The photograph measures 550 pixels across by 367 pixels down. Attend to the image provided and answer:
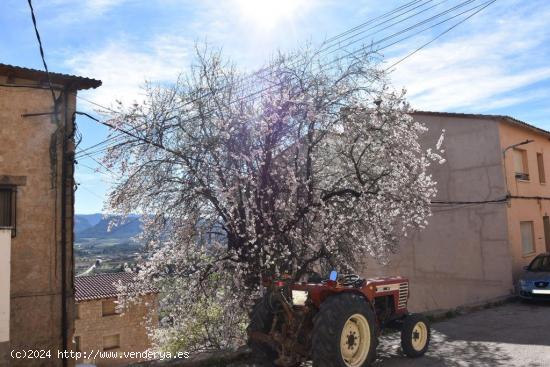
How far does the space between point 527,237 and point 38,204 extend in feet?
50.9

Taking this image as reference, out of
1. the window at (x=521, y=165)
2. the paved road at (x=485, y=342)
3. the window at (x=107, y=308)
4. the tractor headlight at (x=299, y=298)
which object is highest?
the window at (x=521, y=165)

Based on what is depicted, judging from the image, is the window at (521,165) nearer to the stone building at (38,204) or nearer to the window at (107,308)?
the stone building at (38,204)

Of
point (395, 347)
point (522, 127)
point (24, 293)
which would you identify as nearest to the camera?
point (395, 347)

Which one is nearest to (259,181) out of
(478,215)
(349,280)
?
(349,280)

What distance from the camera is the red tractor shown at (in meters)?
5.82

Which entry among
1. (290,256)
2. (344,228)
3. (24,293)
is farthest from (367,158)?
(24,293)

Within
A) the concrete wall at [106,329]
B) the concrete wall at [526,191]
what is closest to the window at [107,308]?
the concrete wall at [106,329]

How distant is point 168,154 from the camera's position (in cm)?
1049

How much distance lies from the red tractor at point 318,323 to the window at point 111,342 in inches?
896

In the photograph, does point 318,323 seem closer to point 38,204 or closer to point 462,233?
point 38,204

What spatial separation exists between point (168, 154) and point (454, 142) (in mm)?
10886

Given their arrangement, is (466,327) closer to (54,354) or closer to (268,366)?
(268,366)

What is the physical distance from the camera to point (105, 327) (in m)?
26.5

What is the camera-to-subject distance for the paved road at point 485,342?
23.6 ft
